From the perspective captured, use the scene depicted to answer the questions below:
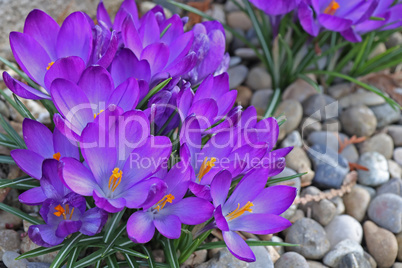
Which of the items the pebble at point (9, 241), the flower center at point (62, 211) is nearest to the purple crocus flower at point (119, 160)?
the flower center at point (62, 211)

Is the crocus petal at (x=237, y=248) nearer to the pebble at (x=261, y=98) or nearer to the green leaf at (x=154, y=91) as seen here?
the green leaf at (x=154, y=91)

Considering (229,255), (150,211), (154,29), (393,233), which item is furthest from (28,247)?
(393,233)

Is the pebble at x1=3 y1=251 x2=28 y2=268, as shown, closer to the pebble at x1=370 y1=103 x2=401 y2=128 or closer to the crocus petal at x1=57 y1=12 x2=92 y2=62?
the crocus petal at x1=57 y1=12 x2=92 y2=62

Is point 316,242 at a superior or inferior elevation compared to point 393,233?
superior

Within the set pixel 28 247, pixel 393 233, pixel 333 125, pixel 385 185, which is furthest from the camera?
pixel 333 125

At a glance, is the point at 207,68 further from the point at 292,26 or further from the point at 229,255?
the point at 292,26

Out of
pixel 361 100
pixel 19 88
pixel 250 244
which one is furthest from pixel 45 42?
pixel 361 100

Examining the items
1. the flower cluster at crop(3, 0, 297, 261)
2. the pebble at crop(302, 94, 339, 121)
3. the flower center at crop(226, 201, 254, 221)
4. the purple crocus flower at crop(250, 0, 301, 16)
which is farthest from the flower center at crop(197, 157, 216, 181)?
the pebble at crop(302, 94, 339, 121)
